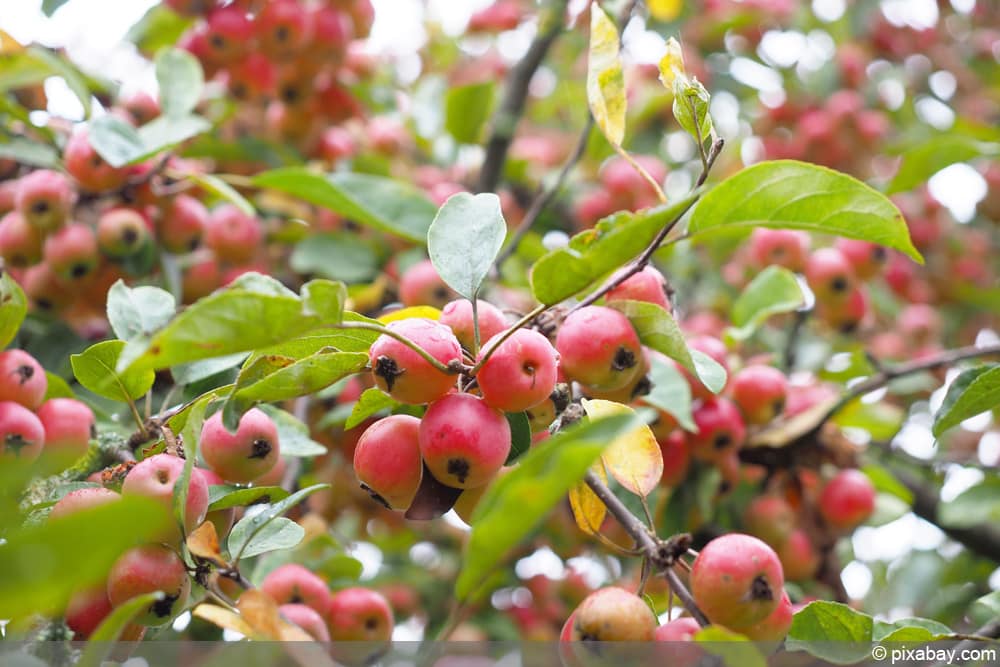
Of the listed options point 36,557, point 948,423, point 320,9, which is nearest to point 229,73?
point 320,9

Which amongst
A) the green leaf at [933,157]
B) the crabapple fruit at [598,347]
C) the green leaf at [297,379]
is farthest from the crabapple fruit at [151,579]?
the green leaf at [933,157]

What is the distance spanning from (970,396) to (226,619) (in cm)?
95

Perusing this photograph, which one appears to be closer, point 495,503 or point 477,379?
point 495,503

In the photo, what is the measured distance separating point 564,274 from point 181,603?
52 centimetres

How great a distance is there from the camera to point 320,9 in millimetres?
2332

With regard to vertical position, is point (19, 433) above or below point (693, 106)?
below

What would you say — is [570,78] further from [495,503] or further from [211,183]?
[495,503]

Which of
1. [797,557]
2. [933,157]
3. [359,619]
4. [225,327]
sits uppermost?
[225,327]

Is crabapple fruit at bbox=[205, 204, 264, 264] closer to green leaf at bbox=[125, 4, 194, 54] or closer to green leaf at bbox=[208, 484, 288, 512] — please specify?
green leaf at bbox=[125, 4, 194, 54]

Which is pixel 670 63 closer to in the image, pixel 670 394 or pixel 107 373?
pixel 670 394

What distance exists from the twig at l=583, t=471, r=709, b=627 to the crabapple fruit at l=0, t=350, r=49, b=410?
72cm

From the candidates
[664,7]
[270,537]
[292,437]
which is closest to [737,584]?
[270,537]

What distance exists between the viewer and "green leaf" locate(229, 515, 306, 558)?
3.34 ft

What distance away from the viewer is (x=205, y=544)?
97 cm
